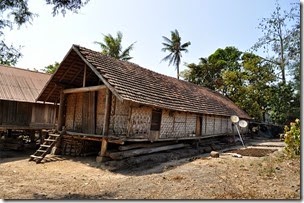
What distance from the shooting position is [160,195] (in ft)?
20.9

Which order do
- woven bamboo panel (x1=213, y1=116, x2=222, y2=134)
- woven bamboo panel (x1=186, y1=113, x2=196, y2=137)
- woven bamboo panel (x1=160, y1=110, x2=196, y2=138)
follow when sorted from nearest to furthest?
woven bamboo panel (x1=160, y1=110, x2=196, y2=138) < woven bamboo panel (x1=186, y1=113, x2=196, y2=137) < woven bamboo panel (x1=213, y1=116, x2=222, y2=134)

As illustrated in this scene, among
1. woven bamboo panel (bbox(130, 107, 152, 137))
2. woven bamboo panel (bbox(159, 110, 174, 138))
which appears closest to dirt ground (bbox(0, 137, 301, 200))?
woven bamboo panel (bbox(130, 107, 152, 137))

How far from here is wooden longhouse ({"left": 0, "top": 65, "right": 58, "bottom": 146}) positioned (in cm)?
1568

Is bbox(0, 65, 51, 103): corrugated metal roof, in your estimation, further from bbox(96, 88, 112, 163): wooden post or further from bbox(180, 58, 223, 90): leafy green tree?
bbox(180, 58, 223, 90): leafy green tree

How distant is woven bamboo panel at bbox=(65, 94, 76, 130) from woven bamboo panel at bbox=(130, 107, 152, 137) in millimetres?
4145

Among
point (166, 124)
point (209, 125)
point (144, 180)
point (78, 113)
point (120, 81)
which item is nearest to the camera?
point (144, 180)

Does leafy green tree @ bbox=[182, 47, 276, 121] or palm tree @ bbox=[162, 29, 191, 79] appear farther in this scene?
palm tree @ bbox=[162, 29, 191, 79]

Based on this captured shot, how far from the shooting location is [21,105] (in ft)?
54.0

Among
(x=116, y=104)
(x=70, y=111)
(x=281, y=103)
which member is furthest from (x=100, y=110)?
(x=281, y=103)

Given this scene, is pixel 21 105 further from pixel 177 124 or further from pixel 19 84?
pixel 177 124

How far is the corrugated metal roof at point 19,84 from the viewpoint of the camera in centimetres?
1577

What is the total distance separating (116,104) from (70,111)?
342 centimetres

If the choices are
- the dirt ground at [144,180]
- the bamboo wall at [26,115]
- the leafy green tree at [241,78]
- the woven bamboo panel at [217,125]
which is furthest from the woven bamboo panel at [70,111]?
the leafy green tree at [241,78]

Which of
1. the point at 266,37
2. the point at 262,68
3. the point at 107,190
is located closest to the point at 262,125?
the point at 262,68
